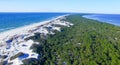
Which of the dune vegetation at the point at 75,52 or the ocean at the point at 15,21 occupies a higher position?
the dune vegetation at the point at 75,52

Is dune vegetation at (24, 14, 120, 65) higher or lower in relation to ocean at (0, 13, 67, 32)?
higher

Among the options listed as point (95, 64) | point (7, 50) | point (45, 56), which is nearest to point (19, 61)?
point (45, 56)

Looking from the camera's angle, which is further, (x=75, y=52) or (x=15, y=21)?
(x=15, y=21)

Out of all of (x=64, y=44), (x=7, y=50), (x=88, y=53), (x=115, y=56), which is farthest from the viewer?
(x=64, y=44)

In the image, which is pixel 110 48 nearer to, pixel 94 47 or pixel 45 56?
pixel 94 47

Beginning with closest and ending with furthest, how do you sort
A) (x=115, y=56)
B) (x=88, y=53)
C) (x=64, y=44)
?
(x=115, y=56)
(x=88, y=53)
(x=64, y=44)

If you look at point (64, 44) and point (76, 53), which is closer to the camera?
point (76, 53)

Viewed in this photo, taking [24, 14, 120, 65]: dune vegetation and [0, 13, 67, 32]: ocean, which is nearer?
[24, 14, 120, 65]: dune vegetation

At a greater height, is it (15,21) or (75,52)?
(75,52)

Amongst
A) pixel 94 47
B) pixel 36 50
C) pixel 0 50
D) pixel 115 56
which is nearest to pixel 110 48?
pixel 94 47

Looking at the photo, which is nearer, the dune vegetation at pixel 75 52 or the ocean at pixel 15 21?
the dune vegetation at pixel 75 52
